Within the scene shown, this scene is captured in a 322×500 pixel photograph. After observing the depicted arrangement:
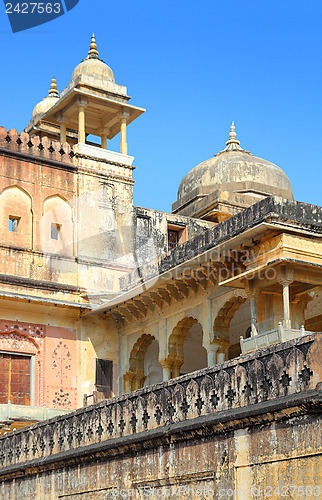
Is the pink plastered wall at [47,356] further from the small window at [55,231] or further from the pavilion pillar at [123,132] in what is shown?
the pavilion pillar at [123,132]

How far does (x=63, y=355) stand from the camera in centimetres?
1619

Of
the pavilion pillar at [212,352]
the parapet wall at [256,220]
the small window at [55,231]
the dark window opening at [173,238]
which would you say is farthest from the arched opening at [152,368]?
the parapet wall at [256,220]

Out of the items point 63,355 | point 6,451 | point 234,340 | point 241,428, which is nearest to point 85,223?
point 63,355

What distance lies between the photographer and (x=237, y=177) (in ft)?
67.9

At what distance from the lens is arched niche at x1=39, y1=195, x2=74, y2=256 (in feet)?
55.0

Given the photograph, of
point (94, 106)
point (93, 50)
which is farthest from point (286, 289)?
point (93, 50)

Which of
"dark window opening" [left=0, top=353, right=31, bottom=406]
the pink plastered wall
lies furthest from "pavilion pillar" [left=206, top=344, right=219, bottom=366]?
"dark window opening" [left=0, top=353, right=31, bottom=406]

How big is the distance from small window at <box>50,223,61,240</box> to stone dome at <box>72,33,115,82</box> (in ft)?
12.3

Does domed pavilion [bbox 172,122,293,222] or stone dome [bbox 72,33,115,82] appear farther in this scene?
domed pavilion [bbox 172,122,293,222]

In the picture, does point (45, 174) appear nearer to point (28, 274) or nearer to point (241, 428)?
point (28, 274)

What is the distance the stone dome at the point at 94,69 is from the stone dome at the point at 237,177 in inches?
148

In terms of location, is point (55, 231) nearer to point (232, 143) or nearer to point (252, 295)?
point (252, 295)

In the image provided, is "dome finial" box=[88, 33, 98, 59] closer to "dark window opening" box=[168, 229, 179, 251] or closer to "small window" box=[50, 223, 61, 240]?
"dark window opening" box=[168, 229, 179, 251]

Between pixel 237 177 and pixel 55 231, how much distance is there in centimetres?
578
